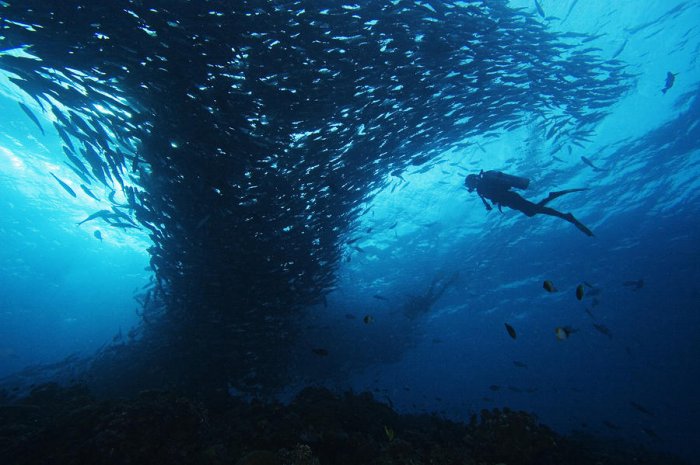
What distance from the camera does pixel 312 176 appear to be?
8.81 meters

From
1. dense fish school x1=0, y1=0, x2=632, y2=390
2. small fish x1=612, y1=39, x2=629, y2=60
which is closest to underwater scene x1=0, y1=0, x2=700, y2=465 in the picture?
dense fish school x1=0, y1=0, x2=632, y2=390

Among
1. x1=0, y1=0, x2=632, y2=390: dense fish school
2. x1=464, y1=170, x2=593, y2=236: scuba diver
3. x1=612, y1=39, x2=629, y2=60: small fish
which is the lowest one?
x1=464, y1=170, x2=593, y2=236: scuba diver

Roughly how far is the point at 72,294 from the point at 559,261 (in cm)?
5125

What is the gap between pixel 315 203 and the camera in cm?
949

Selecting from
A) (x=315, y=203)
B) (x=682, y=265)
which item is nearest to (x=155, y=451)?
(x=315, y=203)

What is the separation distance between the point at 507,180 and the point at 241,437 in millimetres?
8558

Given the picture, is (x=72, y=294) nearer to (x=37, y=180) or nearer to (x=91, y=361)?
(x=37, y=180)

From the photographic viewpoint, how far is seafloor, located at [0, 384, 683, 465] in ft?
16.4

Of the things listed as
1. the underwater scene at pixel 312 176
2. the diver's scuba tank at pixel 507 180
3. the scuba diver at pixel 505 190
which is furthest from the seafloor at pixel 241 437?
the diver's scuba tank at pixel 507 180

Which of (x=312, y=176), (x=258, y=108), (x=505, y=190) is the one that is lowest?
(x=505, y=190)

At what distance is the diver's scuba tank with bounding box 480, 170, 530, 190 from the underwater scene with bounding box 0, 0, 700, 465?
5 cm

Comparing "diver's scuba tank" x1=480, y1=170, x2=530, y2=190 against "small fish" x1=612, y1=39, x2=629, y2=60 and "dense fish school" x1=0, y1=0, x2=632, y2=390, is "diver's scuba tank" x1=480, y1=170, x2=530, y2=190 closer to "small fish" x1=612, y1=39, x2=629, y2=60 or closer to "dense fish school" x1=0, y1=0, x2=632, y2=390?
"dense fish school" x1=0, y1=0, x2=632, y2=390

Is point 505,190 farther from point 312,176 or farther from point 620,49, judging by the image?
point 620,49

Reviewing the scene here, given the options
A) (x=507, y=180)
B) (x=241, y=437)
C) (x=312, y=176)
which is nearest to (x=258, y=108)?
(x=312, y=176)
